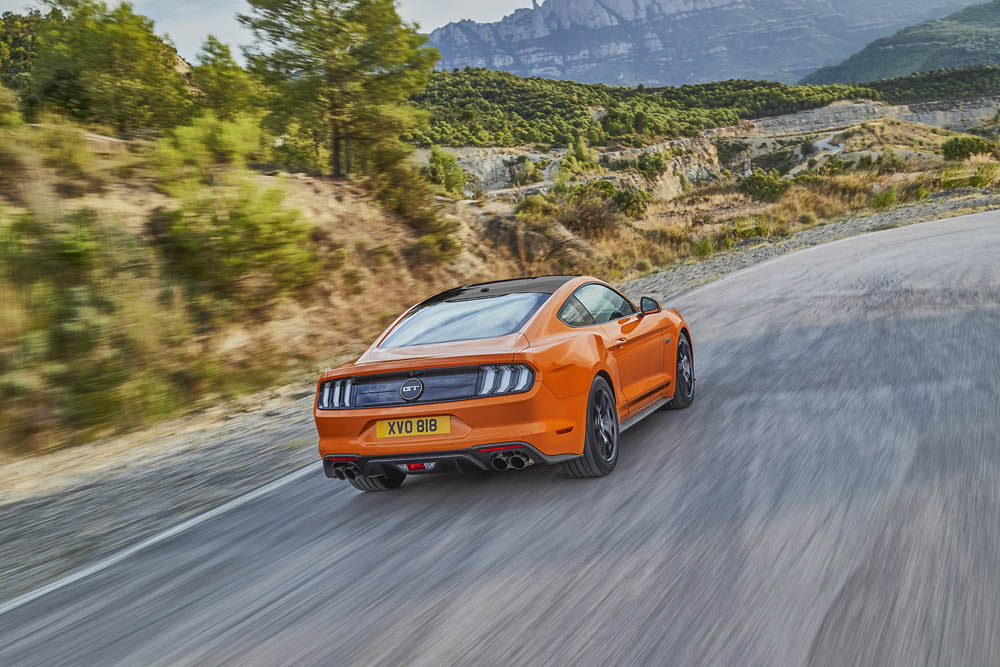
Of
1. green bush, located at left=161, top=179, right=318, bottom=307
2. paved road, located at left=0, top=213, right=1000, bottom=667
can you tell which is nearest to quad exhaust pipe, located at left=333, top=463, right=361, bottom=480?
paved road, located at left=0, top=213, right=1000, bottom=667

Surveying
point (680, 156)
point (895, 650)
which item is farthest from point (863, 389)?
point (680, 156)

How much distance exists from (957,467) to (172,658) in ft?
12.9

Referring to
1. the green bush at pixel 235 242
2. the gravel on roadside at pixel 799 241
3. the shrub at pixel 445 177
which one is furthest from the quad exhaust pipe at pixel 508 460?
the shrub at pixel 445 177

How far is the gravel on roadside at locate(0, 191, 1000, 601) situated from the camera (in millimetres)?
5262

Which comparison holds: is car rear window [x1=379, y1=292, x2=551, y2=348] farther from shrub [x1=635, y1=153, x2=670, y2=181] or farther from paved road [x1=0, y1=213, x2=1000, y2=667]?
shrub [x1=635, y1=153, x2=670, y2=181]

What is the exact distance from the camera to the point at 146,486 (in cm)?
670

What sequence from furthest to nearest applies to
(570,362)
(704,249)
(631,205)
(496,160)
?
(496,160) → (631,205) → (704,249) → (570,362)

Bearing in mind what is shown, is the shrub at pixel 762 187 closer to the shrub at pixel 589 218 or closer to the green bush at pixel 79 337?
the shrub at pixel 589 218

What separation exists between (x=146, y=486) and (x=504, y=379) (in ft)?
11.5

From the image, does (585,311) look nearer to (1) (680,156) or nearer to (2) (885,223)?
(2) (885,223)

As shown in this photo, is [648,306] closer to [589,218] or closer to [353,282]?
[353,282]

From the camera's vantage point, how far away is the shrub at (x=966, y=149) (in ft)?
140

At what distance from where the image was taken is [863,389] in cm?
663

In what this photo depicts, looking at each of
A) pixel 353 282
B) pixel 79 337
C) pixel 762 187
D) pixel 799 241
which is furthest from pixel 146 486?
pixel 762 187
